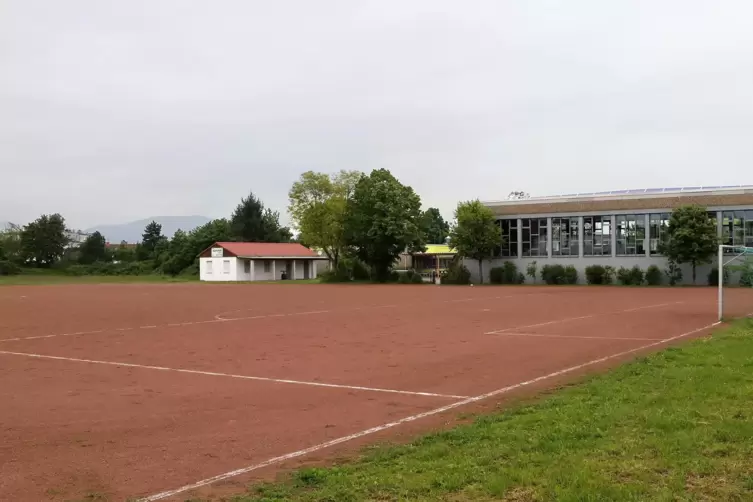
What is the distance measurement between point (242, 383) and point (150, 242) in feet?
412

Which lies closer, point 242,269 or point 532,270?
point 532,270

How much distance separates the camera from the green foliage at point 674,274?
54.1m

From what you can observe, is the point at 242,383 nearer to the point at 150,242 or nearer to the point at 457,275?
the point at 457,275

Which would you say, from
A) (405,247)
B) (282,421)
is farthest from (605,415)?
(405,247)

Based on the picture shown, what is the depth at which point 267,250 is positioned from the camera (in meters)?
82.9

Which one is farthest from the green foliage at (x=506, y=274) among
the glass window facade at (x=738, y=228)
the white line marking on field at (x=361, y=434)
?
the white line marking on field at (x=361, y=434)

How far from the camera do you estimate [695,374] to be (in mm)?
10156

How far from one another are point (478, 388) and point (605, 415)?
3297 mm

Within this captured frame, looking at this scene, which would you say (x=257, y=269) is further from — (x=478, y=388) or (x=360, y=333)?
(x=478, y=388)

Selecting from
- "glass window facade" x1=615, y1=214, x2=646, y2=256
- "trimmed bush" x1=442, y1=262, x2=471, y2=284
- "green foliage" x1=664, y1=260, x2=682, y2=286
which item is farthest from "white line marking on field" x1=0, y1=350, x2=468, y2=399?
"glass window facade" x1=615, y1=214, x2=646, y2=256

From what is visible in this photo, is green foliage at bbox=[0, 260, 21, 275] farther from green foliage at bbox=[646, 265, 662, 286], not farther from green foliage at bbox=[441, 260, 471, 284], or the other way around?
green foliage at bbox=[646, 265, 662, 286]

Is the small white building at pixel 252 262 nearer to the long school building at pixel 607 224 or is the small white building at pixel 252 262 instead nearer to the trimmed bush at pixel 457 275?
the trimmed bush at pixel 457 275

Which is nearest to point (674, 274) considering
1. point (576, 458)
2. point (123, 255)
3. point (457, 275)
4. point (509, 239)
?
point (509, 239)

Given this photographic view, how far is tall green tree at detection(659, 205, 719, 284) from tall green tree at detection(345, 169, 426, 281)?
76.0 ft
